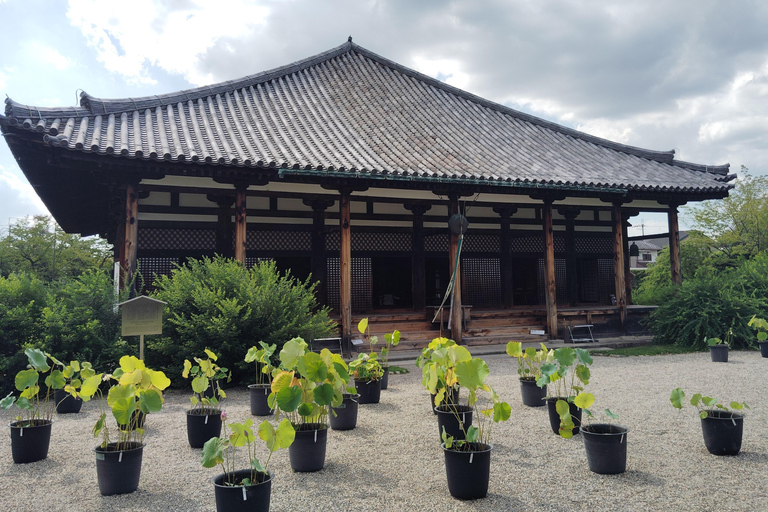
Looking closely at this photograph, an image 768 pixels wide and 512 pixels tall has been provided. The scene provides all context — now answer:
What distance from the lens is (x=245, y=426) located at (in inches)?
118

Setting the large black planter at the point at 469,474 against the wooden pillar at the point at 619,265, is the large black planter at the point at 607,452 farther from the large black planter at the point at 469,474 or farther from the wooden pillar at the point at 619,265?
the wooden pillar at the point at 619,265

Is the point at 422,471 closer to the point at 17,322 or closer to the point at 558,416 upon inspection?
the point at 558,416

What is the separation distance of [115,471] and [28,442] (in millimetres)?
1283

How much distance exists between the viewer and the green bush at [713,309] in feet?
34.1

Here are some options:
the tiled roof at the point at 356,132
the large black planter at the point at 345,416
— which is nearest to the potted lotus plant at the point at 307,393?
the large black planter at the point at 345,416

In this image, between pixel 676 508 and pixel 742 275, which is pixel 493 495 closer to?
pixel 676 508

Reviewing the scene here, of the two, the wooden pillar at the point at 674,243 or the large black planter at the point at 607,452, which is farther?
the wooden pillar at the point at 674,243

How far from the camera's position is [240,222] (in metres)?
8.93

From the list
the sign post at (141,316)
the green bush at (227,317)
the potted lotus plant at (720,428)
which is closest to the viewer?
the potted lotus plant at (720,428)

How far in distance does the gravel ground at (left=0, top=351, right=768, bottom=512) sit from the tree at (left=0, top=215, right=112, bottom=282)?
2292 cm

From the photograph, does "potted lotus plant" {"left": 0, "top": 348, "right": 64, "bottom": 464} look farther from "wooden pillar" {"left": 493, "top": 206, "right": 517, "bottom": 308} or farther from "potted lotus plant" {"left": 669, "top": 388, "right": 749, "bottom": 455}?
"wooden pillar" {"left": 493, "top": 206, "right": 517, "bottom": 308}

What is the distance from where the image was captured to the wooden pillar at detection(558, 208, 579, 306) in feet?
44.6

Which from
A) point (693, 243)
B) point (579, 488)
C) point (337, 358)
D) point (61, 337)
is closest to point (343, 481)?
point (337, 358)

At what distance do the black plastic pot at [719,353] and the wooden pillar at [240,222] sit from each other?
842cm
